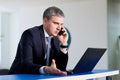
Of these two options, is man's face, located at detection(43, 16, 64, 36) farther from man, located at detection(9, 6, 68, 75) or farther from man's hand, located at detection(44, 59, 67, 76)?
man's hand, located at detection(44, 59, 67, 76)

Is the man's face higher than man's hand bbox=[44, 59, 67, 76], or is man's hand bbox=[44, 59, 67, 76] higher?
the man's face

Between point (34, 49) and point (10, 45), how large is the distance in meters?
5.32

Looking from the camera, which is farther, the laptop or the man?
the man

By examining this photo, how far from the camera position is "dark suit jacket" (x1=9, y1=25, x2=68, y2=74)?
2.06m

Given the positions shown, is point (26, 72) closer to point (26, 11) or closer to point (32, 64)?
point (32, 64)

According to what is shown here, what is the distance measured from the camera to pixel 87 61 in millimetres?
1970

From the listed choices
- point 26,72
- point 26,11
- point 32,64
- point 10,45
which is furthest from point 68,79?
point 10,45

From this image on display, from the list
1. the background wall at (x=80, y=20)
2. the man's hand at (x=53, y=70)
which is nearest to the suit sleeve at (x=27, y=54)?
the man's hand at (x=53, y=70)

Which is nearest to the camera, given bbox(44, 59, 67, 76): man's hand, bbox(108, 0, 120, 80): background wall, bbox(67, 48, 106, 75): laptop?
bbox(44, 59, 67, 76): man's hand

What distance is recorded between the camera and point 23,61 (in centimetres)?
205

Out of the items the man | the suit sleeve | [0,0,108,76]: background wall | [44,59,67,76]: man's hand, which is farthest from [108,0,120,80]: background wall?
[44,59,67,76]: man's hand

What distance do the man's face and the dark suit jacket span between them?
69 mm

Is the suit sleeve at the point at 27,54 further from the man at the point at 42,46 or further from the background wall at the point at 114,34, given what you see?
the background wall at the point at 114,34

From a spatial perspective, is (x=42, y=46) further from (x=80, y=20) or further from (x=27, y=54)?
(x=80, y=20)
